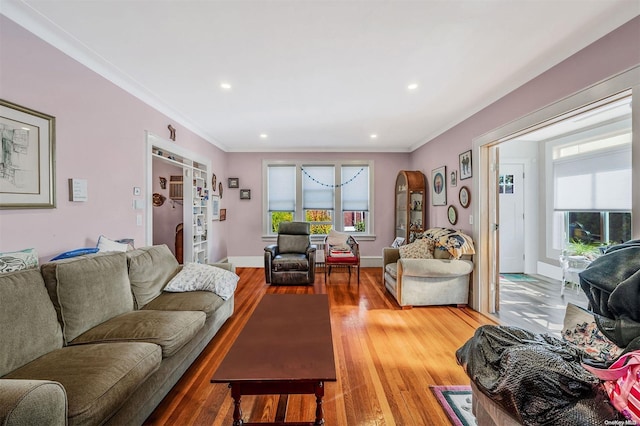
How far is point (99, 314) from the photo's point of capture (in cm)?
183

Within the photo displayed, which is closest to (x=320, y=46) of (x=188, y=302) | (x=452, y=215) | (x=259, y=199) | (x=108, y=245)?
(x=188, y=302)

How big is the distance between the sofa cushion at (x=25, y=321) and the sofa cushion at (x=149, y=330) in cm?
19

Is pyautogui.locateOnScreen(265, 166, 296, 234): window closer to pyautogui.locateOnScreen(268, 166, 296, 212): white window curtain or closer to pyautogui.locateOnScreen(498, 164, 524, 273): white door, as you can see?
pyautogui.locateOnScreen(268, 166, 296, 212): white window curtain

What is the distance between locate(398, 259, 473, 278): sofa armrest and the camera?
336 cm

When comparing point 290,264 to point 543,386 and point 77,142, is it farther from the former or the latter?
point 543,386

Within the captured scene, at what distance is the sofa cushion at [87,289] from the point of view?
1.64m

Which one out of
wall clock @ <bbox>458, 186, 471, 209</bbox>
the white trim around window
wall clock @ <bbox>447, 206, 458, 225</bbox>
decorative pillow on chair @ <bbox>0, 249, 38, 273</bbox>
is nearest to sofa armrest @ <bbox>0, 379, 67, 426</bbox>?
decorative pillow on chair @ <bbox>0, 249, 38, 273</bbox>

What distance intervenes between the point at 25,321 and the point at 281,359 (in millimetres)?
1417

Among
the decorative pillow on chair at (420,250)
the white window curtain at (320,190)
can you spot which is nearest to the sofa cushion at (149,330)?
the decorative pillow on chair at (420,250)

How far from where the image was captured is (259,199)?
5875 mm

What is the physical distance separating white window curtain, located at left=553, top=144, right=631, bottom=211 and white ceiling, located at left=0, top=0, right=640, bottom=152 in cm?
251

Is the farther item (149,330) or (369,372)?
(369,372)

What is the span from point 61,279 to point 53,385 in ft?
2.87

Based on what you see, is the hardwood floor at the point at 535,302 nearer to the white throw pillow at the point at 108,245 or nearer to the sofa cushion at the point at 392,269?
the sofa cushion at the point at 392,269
